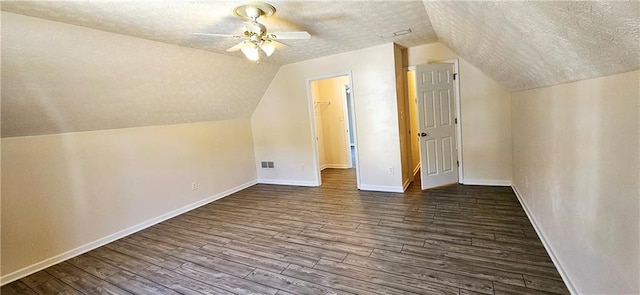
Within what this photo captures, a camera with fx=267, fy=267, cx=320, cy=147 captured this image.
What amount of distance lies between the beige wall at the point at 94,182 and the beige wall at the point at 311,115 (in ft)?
3.59

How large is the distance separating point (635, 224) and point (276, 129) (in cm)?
480

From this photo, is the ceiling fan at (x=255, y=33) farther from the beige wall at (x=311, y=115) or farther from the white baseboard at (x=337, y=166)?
the white baseboard at (x=337, y=166)

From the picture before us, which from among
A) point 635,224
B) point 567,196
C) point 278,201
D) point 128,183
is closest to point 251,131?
point 278,201

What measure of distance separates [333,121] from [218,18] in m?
4.60

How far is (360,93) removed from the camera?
438cm

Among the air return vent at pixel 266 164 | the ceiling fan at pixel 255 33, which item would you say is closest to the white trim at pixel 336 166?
the air return vent at pixel 266 164

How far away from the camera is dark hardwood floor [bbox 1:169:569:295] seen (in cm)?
211

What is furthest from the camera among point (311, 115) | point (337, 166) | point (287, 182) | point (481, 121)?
point (337, 166)

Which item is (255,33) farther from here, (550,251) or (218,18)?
(550,251)

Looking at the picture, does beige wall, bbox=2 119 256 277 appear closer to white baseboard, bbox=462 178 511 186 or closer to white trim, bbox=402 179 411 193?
white trim, bbox=402 179 411 193

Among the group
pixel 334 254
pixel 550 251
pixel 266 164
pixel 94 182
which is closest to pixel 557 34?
pixel 550 251

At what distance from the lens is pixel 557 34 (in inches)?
48.6

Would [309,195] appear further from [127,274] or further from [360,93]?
[127,274]

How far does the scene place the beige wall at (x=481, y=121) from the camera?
13.1ft
